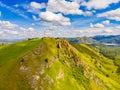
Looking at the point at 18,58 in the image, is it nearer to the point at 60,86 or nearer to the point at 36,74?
the point at 36,74

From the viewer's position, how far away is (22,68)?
493 ft

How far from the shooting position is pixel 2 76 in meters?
145

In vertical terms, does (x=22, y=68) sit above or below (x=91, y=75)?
above

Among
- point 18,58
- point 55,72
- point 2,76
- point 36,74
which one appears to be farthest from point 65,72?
point 2,76

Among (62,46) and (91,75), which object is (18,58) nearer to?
(62,46)

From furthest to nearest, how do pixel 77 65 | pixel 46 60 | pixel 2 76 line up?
pixel 77 65 → pixel 46 60 → pixel 2 76

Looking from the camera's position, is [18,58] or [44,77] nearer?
[44,77]

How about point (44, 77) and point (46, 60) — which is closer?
point (44, 77)

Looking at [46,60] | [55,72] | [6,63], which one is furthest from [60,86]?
[6,63]

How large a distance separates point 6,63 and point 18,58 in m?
9.28

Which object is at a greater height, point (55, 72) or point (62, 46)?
point (62, 46)

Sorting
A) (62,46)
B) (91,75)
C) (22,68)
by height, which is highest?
(62,46)

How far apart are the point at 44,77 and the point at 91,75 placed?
57.5 metres

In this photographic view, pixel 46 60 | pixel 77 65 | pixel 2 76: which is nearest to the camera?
pixel 2 76
